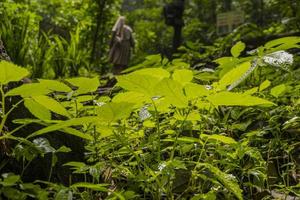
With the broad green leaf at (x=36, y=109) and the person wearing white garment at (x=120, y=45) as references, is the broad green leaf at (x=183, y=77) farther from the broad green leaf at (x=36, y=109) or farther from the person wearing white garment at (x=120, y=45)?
the person wearing white garment at (x=120, y=45)

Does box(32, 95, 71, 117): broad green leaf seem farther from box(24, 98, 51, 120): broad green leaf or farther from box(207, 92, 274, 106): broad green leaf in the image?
box(207, 92, 274, 106): broad green leaf

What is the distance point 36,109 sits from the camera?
0.80 metres

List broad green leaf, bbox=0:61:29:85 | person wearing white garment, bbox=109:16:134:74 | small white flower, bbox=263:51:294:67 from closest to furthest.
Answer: broad green leaf, bbox=0:61:29:85, small white flower, bbox=263:51:294:67, person wearing white garment, bbox=109:16:134:74

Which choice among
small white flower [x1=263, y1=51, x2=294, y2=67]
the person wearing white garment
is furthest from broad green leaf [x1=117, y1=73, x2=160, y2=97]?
the person wearing white garment

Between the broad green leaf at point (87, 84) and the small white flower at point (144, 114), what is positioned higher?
the broad green leaf at point (87, 84)

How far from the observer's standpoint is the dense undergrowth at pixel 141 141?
75 centimetres

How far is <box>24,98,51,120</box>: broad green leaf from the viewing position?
79 cm

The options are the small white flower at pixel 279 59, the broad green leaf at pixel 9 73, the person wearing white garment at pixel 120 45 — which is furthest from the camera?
the person wearing white garment at pixel 120 45

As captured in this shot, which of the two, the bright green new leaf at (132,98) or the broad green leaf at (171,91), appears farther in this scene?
the bright green new leaf at (132,98)

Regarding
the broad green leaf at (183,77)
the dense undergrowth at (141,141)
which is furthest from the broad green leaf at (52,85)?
the broad green leaf at (183,77)

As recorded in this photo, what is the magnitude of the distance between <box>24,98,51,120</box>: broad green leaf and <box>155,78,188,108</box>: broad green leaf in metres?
0.23

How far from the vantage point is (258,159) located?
3.49 feet

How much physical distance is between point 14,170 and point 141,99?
1.15 ft

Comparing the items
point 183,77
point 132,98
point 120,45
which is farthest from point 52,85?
point 120,45
